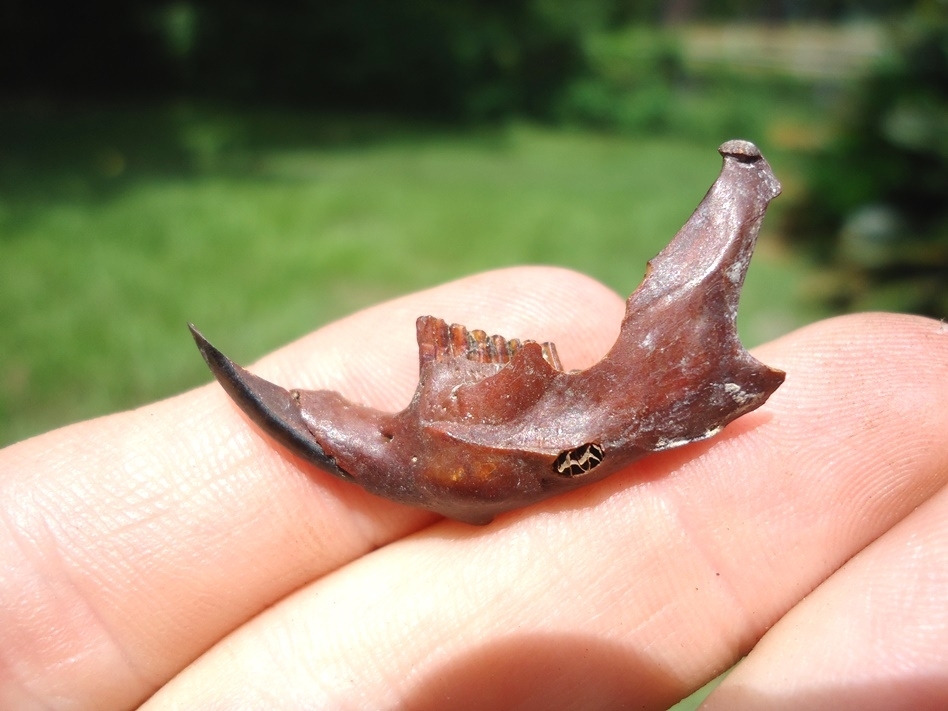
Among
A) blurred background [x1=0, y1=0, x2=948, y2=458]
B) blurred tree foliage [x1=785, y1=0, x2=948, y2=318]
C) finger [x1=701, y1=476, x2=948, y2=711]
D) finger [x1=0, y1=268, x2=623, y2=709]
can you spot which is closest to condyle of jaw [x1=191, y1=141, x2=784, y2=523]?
finger [x1=0, y1=268, x2=623, y2=709]

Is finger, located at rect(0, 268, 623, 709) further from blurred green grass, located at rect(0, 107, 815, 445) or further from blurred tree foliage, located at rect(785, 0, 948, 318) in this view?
blurred tree foliage, located at rect(785, 0, 948, 318)

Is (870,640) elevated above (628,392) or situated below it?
below

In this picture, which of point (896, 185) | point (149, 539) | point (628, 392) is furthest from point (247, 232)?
point (628, 392)

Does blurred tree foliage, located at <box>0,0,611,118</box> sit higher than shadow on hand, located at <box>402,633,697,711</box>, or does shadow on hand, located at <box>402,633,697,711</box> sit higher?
blurred tree foliage, located at <box>0,0,611,118</box>

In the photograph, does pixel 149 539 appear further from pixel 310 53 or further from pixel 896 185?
pixel 310 53

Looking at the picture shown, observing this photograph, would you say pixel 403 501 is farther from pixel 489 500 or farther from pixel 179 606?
pixel 179 606

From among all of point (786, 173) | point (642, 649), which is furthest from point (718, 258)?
point (786, 173)

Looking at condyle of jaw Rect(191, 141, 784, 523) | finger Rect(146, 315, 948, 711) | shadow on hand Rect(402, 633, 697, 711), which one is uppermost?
condyle of jaw Rect(191, 141, 784, 523)

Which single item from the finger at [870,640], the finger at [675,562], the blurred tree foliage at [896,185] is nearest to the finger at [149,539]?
the finger at [675,562]
